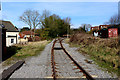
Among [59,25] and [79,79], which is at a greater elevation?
[59,25]

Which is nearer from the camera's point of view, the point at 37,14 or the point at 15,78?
the point at 15,78

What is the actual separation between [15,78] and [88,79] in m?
2.95

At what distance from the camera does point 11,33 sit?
28156mm

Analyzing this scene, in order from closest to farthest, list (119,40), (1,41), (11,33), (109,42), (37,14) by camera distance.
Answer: (1,41), (119,40), (109,42), (11,33), (37,14)

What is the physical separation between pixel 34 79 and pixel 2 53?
6419 mm

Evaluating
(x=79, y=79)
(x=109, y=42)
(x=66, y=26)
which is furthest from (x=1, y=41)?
(x=66, y=26)

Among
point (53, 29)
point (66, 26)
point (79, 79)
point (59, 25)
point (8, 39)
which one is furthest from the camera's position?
point (66, 26)

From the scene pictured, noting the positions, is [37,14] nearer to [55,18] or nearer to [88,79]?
[55,18]

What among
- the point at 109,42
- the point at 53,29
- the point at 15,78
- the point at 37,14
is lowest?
the point at 15,78

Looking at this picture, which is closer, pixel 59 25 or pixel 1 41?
pixel 1 41

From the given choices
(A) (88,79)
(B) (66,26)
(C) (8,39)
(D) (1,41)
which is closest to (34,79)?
(A) (88,79)

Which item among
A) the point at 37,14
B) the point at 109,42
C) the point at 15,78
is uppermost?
the point at 37,14

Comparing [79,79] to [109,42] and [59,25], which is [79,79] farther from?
[59,25]

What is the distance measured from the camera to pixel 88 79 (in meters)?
4.77
